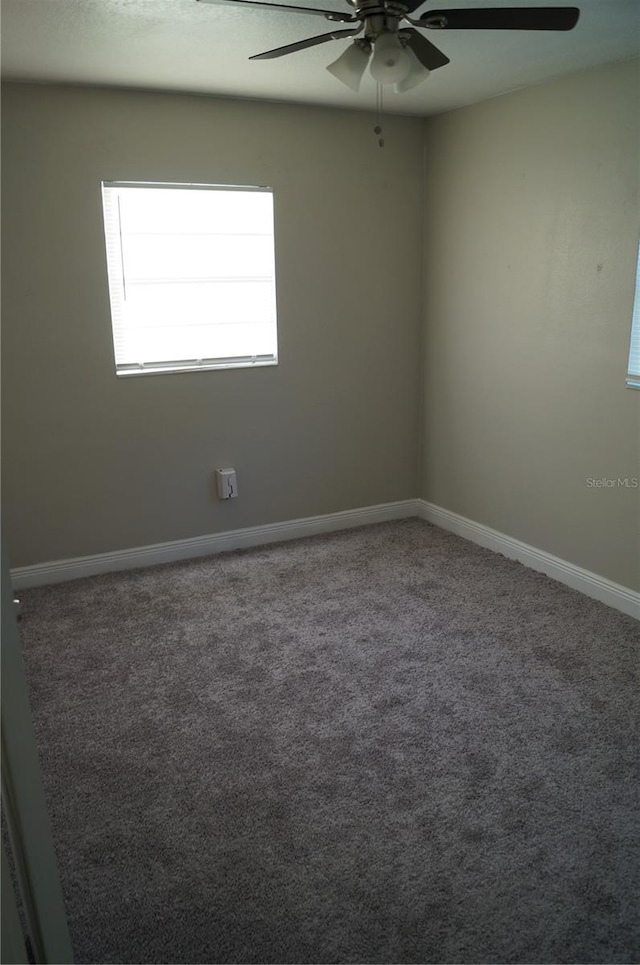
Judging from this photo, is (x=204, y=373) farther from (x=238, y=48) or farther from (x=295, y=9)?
(x=295, y=9)

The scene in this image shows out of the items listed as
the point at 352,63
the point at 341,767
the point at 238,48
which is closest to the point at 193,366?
the point at 238,48

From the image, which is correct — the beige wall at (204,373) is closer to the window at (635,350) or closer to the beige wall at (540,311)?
the beige wall at (540,311)

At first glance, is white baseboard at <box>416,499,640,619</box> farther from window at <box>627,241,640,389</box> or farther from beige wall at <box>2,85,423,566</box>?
window at <box>627,241,640,389</box>

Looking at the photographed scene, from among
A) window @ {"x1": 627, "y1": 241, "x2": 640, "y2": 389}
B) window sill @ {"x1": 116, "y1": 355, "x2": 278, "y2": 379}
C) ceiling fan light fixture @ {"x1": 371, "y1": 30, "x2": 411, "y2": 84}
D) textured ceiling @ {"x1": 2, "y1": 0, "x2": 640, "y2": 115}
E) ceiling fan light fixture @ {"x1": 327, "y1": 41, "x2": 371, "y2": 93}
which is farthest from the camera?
window sill @ {"x1": 116, "y1": 355, "x2": 278, "y2": 379}

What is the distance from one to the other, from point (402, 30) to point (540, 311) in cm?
175

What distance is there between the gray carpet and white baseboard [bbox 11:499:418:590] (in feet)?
0.38

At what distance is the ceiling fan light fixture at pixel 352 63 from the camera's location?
2094 millimetres

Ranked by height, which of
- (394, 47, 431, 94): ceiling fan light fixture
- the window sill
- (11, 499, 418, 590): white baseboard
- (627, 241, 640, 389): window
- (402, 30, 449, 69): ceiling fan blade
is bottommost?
(11, 499, 418, 590): white baseboard

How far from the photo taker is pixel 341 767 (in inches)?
88.7

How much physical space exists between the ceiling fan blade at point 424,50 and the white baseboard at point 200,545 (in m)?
2.63

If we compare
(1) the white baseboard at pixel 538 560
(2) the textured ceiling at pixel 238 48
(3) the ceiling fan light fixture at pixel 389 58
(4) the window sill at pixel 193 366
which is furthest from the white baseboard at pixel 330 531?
(3) the ceiling fan light fixture at pixel 389 58

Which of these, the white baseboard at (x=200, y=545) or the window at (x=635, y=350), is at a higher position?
the window at (x=635, y=350)

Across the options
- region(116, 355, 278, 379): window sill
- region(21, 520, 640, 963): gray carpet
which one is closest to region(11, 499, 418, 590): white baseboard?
region(21, 520, 640, 963): gray carpet

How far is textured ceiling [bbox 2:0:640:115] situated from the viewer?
2.31m
